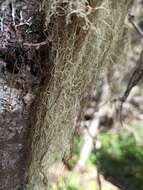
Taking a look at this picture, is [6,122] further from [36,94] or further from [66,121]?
[66,121]

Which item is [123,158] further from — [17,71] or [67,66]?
[17,71]

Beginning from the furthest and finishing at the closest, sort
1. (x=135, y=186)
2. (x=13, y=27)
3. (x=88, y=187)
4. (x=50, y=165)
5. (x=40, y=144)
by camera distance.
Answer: (x=135, y=186)
(x=88, y=187)
(x=50, y=165)
(x=40, y=144)
(x=13, y=27)

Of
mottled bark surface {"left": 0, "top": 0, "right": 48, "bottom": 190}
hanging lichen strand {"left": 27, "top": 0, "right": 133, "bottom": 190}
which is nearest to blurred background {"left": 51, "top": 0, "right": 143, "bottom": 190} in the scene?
hanging lichen strand {"left": 27, "top": 0, "right": 133, "bottom": 190}

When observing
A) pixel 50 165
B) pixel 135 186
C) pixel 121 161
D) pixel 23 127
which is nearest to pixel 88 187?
pixel 135 186

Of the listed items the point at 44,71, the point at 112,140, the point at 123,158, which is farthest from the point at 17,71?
the point at 112,140

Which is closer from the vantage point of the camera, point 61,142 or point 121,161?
point 61,142
